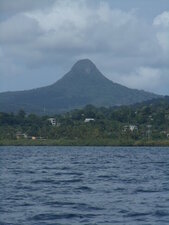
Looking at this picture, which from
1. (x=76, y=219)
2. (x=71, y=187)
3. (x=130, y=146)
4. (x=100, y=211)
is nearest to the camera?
(x=76, y=219)

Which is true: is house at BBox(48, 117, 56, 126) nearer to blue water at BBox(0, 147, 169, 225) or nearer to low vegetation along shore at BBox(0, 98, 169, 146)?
low vegetation along shore at BBox(0, 98, 169, 146)

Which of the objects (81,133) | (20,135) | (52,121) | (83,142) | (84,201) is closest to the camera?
(84,201)

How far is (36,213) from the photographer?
25.8 meters

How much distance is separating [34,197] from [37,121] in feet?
501

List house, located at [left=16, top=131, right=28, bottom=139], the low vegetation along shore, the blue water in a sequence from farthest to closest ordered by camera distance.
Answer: house, located at [left=16, top=131, right=28, bottom=139] → the low vegetation along shore → the blue water

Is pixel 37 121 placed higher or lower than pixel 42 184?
higher

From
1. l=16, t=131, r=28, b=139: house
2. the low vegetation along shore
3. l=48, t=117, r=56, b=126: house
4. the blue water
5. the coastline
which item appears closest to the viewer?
the blue water

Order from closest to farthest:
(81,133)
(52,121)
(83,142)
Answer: (83,142) < (81,133) < (52,121)

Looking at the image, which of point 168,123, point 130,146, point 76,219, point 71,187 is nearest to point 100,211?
point 76,219

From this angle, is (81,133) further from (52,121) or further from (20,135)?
(52,121)

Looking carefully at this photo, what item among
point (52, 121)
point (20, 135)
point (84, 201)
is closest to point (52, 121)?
point (52, 121)

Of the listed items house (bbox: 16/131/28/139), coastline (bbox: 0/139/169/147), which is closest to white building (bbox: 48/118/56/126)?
house (bbox: 16/131/28/139)

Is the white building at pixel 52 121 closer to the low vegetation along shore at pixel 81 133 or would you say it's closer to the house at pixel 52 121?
the house at pixel 52 121

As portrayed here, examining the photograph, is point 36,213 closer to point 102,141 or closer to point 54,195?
point 54,195
